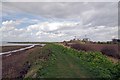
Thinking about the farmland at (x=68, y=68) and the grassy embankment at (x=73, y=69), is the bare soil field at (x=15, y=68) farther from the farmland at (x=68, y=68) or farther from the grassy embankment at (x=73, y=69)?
the grassy embankment at (x=73, y=69)

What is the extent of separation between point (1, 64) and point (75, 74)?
28531 mm

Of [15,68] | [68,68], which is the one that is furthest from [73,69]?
[15,68]

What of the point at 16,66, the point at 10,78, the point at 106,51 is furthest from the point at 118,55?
the point at 10,78

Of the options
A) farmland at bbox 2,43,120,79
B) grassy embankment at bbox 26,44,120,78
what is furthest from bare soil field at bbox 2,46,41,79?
grassy embankment at bbox 26,44,120,78

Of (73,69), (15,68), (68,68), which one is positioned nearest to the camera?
(73,69)

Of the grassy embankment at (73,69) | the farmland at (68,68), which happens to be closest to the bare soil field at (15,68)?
the farmland at (68,68)

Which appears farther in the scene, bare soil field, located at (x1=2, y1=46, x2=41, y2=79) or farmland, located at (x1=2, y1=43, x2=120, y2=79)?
bare soil field, located at (x1=2, y1=46, x2=41, y2=79)

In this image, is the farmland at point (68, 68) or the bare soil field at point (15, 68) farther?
the bare soil field at point (15, 68)

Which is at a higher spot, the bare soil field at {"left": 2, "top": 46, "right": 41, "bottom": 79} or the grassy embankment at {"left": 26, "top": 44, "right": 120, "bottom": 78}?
the grassy embankment at {"left": 26, "top": 44, "right": 120, "bottom": 78}

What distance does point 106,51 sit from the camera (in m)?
51.0

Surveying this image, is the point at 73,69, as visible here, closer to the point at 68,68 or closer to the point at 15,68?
the point at 68,68

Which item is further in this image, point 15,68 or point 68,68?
point 15,68

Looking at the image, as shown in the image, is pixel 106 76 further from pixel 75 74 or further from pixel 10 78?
pixel 10 78

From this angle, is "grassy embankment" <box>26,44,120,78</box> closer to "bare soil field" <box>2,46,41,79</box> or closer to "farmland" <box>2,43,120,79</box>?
"farmland" <box>2,43,120,79</box>
